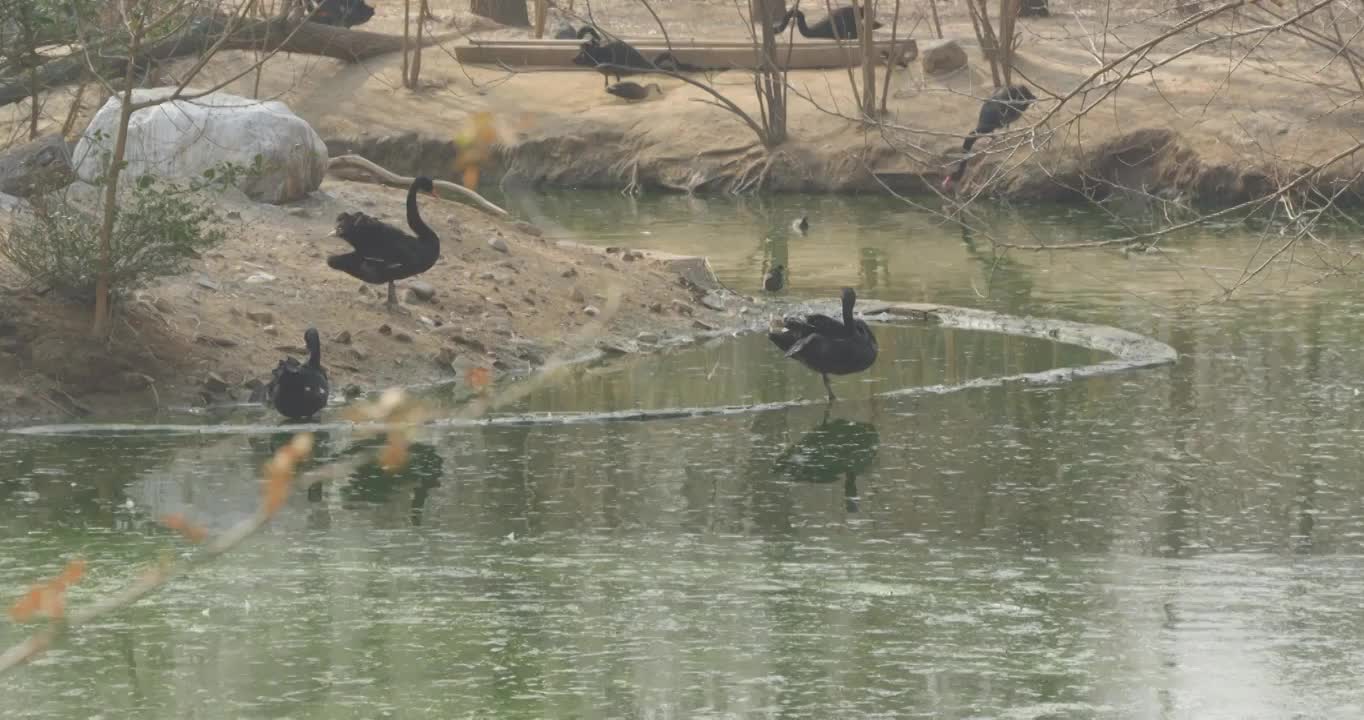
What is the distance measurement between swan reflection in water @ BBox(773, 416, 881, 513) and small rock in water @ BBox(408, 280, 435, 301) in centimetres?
346

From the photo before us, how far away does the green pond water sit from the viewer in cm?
649

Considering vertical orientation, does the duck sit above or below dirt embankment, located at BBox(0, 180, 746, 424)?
above

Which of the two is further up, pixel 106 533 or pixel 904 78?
pixel 904 78

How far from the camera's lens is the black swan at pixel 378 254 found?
13188 mm

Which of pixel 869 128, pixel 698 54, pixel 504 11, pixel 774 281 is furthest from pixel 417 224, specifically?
pixel 504 11

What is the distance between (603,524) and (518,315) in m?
5.12

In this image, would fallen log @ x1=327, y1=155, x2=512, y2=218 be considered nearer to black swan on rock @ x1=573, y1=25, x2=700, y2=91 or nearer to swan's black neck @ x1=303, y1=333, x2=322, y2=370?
swan's black neck @ x1=303, y1=333, x2=322, y2=370

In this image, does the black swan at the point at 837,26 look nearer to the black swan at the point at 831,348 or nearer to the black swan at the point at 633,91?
the black swan at the point at 633,91

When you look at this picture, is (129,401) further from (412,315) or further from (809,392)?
(809,392)

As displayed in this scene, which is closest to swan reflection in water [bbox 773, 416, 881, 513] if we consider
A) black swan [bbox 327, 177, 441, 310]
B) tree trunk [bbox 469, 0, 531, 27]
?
black swan [bbox 327, 177, 441, 310]

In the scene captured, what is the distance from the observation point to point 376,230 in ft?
43.2

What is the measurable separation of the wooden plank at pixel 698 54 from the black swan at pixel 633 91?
21.7 inches

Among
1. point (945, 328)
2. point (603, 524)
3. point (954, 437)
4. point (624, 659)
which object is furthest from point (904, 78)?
point (624, 659)

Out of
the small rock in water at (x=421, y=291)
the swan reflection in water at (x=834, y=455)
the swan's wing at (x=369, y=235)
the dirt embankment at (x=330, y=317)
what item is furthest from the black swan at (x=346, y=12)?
the swan reflection in water at (x=834, y=455)
